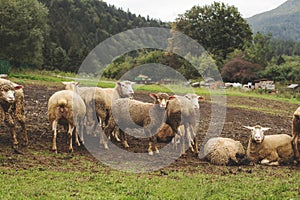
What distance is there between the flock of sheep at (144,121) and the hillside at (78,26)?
56.4 m

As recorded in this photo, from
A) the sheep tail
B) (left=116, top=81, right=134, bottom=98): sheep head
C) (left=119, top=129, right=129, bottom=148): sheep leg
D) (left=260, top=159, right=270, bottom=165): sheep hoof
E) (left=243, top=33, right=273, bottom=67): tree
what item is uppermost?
(left=243, top=33, right=273, bottom=67): tree

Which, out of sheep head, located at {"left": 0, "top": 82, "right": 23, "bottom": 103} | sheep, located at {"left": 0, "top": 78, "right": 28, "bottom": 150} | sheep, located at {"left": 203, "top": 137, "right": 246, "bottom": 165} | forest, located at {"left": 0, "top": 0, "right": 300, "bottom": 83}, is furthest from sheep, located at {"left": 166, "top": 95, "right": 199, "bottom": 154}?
forest, located at {"left": 0, "top": 0, "right": 300, "bottom": 83}

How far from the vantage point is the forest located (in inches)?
1625

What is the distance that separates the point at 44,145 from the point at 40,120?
3464 mm

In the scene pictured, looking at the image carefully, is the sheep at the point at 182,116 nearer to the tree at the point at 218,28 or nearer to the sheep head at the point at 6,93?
the sheep head at the point at 6,93

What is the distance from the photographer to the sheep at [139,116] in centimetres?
1103

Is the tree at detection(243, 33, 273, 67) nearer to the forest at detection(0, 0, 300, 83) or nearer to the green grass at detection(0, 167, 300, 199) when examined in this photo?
the forest at detection(0, 0, 300, 83)

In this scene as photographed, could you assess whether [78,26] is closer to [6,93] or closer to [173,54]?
[173,54]

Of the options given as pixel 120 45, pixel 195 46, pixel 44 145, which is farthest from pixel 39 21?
pixel 44 145

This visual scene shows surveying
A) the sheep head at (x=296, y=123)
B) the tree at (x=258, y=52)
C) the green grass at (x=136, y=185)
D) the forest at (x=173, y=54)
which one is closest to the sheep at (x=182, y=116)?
the green grass at (x=136, y=185)

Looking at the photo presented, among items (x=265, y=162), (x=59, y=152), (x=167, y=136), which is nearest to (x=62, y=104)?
(x=59, y=152)

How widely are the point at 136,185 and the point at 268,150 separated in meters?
4.61

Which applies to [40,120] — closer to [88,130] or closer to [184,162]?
[88,130]

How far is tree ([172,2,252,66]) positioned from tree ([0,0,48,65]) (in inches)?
1090
